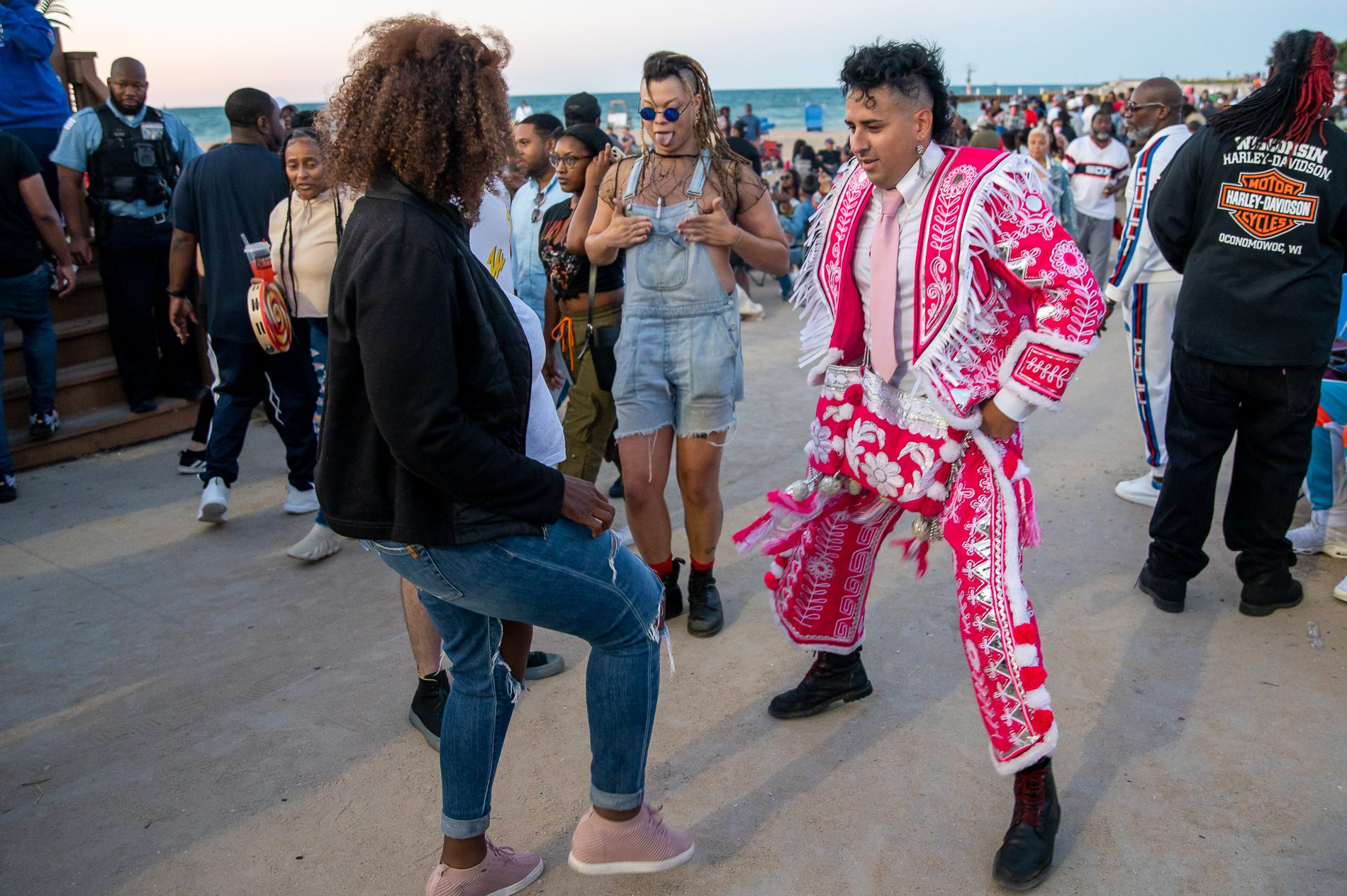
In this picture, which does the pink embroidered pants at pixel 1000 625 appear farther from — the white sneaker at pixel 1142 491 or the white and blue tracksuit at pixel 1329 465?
the white sneaker at pixel 1142 491

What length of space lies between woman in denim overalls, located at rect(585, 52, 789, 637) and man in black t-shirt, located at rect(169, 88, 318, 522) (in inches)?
76.6

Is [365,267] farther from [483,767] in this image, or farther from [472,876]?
[472,876]

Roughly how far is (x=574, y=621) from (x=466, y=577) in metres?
0.26

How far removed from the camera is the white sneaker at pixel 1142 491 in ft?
15.9

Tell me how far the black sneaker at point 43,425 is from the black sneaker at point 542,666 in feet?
12.5

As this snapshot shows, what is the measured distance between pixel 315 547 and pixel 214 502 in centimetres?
70

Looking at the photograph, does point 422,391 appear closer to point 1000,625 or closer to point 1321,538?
point 1000,625

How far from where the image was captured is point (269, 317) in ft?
13.7

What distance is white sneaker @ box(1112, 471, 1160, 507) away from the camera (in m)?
4.84

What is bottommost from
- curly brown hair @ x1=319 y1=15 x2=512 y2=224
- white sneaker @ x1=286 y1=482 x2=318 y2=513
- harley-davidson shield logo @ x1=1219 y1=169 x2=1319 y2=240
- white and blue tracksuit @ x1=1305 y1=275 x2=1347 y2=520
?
white sneaker @ x1=286 y1=482 x2=318 y2=513

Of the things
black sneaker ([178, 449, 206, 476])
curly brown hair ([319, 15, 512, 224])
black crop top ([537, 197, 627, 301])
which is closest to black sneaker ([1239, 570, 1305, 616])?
black crop top ([537, 197, 627, 301])

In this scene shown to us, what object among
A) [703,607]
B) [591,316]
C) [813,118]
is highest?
[813,118]

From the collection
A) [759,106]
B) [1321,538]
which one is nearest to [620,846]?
[1321,538]

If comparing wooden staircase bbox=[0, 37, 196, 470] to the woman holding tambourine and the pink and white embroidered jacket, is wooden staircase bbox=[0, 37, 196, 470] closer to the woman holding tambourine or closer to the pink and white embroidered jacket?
the woman holding tambourine
